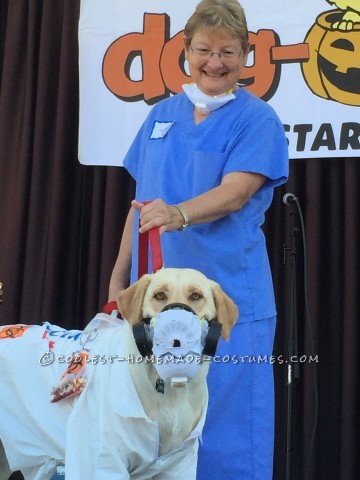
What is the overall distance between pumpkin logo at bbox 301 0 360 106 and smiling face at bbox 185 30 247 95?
945 millimetres

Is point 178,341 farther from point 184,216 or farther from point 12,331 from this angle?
point 12,331

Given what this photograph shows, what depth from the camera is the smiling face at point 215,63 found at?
6.05 feet

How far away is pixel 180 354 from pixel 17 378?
658 mm

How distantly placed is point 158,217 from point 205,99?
1.54ft

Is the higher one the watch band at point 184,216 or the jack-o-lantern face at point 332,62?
the jack-o-lantern face at point 332,62

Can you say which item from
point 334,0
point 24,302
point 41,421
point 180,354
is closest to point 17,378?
point 41,421

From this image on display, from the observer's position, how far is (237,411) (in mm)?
1881

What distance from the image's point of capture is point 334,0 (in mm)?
2805

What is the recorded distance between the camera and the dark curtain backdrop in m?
2.98

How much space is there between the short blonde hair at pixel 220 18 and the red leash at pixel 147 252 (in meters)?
0.51

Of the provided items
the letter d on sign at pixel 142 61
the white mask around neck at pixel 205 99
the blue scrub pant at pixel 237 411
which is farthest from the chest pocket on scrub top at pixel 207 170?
the letter d on sign at pixel 142 61

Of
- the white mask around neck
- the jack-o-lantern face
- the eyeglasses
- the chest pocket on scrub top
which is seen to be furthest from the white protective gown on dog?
the jack-o-lantern face

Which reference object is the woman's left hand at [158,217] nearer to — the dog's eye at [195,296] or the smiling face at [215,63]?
the dog's eye at [195,296]

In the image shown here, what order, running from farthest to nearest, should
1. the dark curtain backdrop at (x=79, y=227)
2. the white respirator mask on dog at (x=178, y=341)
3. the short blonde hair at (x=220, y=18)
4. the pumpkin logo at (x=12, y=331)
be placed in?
the dark curtain backdrop at (x=79, y=227), the pumpkin logo at (x=12, y=331), the short blonde hair at (x=220, y=18), the white respirator mask on dog at (x=178, y=341)
